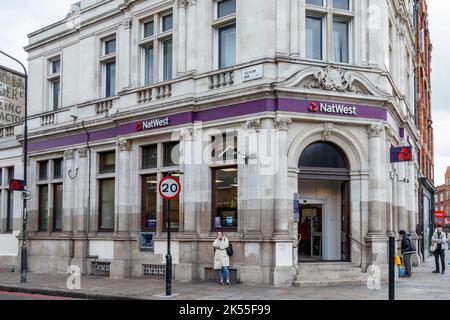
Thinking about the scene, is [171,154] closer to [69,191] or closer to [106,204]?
[106,204]

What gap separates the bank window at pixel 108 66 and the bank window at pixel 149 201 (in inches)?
183

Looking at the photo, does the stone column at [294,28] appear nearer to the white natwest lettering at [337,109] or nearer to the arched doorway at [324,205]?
the white natwest lettering at [337,109]

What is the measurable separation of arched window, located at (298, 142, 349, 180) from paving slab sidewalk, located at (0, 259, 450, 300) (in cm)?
394

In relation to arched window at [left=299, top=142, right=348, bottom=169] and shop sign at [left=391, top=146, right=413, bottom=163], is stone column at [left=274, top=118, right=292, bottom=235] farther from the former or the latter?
shop sign at [left=391, top=146, right=413, bottom=163]

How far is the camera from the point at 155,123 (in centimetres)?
2366

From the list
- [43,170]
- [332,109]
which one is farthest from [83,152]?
[332,109]

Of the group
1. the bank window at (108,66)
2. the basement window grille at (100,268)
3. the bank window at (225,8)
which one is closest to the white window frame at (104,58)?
the bank window at (108,66)

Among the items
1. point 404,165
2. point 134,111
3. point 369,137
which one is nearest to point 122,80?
point 134,111

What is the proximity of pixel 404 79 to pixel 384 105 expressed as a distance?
25.7 ft

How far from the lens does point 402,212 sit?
85.4ft

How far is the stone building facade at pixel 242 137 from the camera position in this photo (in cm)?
2069

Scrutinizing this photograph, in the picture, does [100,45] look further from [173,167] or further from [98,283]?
[98,283]

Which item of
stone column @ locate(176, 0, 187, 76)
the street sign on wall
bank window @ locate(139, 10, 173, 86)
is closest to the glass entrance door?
stone column @ locate(176, 0, 187, 76)

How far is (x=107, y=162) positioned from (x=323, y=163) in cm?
956
